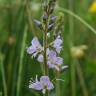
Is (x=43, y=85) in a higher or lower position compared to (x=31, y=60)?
lower

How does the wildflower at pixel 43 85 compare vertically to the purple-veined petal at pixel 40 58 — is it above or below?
below

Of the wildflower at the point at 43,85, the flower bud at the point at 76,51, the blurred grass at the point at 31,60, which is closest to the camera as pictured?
the wildflower at the point at 43,85

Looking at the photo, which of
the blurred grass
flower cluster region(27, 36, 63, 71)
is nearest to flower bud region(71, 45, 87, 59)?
the blurred grass

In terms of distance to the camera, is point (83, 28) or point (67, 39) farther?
point (83, 28)

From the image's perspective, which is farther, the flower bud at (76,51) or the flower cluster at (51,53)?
the flower bud at (76,51)

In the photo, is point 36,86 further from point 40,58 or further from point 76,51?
point 76,51

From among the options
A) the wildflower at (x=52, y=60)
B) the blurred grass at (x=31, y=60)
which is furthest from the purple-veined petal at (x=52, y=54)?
the blurred grass at (x=31, y=60)

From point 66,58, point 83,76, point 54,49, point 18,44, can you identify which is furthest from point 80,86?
point 54,49

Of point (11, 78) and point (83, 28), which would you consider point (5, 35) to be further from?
point (83, 28)

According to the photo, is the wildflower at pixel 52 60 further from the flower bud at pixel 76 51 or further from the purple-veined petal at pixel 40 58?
the flower bud at pixel 76 51

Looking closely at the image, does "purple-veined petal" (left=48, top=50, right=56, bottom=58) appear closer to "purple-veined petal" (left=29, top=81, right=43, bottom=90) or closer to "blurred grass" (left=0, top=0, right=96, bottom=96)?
"purple-veined petal" (left=29, top=81, right=43, bottom=90)

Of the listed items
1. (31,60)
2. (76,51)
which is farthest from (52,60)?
(76,51)
